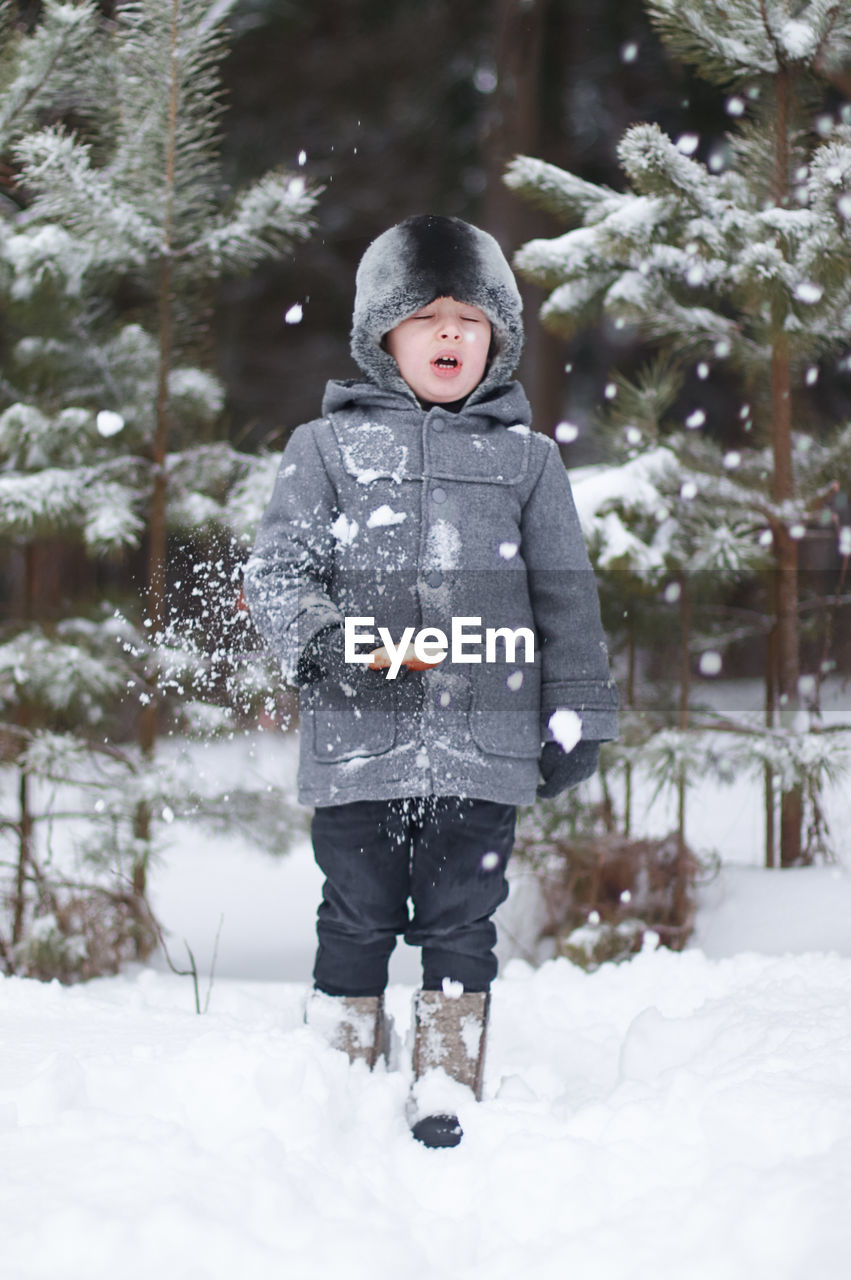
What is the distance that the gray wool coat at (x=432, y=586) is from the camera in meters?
1.95

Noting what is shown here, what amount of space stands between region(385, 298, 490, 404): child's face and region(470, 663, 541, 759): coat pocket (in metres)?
0.58

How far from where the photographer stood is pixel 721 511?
9.49ft

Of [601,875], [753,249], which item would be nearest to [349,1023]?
[601,875]

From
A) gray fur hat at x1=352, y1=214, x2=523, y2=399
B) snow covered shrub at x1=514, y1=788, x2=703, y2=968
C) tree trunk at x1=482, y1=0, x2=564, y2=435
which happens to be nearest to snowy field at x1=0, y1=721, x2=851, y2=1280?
snow covered shrub at x1=514, y1=788, x2=703, y2=968

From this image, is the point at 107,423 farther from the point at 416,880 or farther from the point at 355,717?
the point at 416,880

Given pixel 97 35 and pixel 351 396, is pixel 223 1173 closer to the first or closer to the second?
pixel 351 396

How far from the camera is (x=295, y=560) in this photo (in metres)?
1.97

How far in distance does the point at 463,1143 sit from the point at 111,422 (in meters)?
2.07

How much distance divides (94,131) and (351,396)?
2025mm

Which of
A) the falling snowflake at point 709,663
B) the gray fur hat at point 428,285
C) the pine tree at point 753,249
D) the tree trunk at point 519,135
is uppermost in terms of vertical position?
the tree trunk at point 519,135

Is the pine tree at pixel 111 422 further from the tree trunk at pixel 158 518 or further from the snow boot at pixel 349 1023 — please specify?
the snow boot at pixel 349 1023

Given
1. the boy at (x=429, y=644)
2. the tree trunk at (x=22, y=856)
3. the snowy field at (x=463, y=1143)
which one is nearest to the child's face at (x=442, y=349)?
the boy at (x=429, y=644)

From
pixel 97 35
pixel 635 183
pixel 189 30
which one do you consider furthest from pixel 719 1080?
pixel 97 35

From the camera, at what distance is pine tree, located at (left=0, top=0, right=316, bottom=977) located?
273cm
